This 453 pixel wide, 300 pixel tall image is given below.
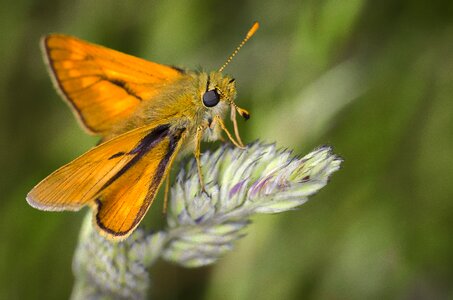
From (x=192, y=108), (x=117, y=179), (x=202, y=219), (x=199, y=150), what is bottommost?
(x=202, y=219)

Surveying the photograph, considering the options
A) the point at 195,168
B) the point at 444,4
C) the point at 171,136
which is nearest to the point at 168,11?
the point at 171,136

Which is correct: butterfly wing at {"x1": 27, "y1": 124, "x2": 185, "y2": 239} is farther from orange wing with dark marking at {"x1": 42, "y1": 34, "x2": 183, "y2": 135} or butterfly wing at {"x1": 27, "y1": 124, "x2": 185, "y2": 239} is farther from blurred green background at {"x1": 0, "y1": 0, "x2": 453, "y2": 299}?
blurred green background at {"x1": 0, "y1": 0, "x2": 453, "y2": 299}

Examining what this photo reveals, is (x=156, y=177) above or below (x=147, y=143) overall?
below

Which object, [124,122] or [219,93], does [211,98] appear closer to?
[219,93]

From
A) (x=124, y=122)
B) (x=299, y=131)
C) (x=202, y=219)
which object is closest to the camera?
(x=202, y=219)

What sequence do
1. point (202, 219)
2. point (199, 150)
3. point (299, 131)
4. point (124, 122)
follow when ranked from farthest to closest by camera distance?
point (299, 131)
point (124, 122)
point (199, 150)
point (202, 219)

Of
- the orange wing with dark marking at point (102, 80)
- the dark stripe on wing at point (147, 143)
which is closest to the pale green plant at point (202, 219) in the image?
the dark stripe on wing at point (147, 143)

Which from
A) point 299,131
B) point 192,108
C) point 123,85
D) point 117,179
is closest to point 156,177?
point 117,179
